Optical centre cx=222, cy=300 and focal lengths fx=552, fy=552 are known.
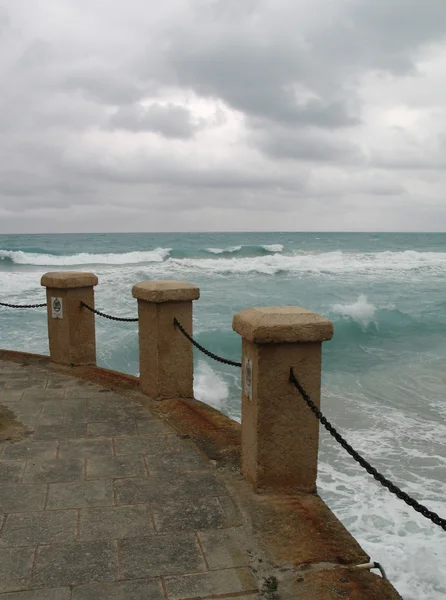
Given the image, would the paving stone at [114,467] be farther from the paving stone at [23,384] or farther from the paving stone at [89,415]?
the paving stone at [23,384]

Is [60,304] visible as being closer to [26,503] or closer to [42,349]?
[26,503]

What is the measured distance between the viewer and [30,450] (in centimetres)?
471

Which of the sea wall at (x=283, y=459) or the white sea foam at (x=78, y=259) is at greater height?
the sea wall at (x=283, y=459)

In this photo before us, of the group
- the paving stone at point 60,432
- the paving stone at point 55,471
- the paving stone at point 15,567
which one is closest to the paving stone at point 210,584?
the paving stone at point 15,567

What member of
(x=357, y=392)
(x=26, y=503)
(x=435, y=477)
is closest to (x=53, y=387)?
(x=26, y=503)

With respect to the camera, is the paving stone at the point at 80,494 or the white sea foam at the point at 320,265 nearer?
the paving stone at the point at 80,494

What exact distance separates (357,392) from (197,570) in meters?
9.14

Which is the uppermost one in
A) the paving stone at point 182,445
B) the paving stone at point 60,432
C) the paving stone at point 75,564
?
the paving stone at point 75,564

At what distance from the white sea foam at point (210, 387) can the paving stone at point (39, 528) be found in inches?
288

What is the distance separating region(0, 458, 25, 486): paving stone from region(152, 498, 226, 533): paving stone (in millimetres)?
1168

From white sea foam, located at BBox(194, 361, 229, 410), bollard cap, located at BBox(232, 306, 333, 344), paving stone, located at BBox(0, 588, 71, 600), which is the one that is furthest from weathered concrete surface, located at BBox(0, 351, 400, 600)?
white sea foam, located at BBox(194, 361, 229, 410)

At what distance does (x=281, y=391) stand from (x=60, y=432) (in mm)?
2442

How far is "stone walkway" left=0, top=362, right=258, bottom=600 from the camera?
2957 millimetres

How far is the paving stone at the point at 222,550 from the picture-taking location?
10.3ft
